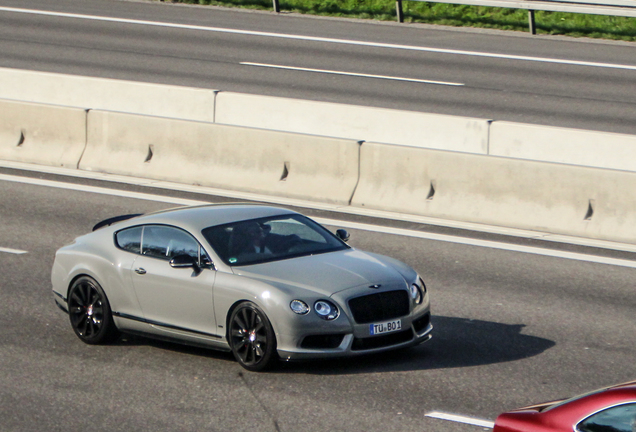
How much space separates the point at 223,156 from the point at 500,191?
4.59 metres

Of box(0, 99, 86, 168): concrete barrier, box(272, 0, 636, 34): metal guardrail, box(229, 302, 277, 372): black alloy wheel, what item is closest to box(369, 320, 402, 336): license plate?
box(229, 302, 277, 372): black alloy wheel

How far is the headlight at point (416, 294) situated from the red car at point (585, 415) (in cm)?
386

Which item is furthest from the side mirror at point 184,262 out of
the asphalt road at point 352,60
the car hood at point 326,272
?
the asphalt road at point 352,60

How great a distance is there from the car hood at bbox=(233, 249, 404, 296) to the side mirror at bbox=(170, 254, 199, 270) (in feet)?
1.33

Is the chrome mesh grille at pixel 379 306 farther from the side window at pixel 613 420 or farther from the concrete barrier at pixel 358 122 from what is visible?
the concrete barrier at pixel 358 122

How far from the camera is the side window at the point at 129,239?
9594 millimetres

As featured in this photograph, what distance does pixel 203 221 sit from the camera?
30.9 ft

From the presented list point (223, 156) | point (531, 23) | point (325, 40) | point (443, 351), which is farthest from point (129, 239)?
point (531, 23)

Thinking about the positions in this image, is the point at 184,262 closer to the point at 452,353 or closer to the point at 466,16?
the point at 452,353

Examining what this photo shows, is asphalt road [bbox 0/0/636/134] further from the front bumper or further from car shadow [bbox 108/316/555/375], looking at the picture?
the front bumper

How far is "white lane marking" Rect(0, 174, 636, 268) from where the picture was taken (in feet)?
40.8

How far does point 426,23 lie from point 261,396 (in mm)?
22152

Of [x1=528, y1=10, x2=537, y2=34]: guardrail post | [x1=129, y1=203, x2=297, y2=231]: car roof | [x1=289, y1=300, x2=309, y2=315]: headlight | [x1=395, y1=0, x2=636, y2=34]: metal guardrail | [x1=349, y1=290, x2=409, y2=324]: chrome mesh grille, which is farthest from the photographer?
[x1=528, y1=10, x2=537, y2=34]: guardrail post

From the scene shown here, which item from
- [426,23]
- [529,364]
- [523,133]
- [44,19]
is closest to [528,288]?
[529,364]
